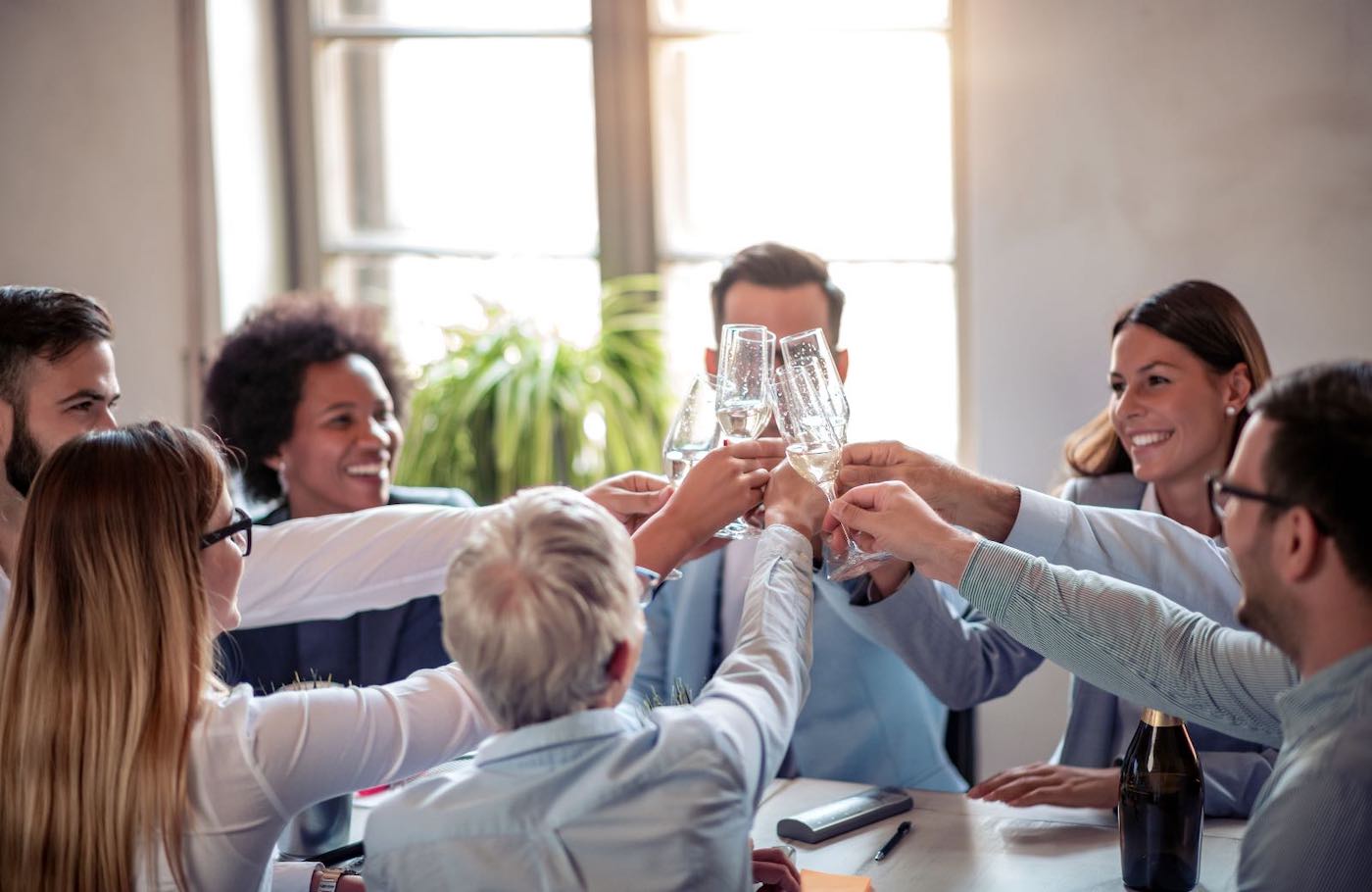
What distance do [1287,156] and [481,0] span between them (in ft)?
7.70

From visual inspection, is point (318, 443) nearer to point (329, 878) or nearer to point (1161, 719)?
point (329, 878)

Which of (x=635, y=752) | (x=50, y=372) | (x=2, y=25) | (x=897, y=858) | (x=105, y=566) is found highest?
(x=2, y=25)

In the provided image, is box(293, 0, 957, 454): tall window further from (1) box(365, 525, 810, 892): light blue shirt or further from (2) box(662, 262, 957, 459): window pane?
(1) box(365, 525, 810, 892): light blue shirt

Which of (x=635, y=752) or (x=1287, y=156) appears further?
(x=1287, y=156)

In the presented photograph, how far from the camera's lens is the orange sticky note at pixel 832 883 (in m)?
1.69

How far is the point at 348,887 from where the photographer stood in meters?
1.71

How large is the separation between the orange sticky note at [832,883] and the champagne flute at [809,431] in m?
0.46

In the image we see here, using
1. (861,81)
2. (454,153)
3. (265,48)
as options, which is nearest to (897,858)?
(861,81)

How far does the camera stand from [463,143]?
418cm

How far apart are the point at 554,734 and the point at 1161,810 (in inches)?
33.2

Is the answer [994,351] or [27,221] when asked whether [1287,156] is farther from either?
[27,221]

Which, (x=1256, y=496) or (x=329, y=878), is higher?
(x=1256, y=496)

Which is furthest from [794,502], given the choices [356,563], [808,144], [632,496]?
[808,144]

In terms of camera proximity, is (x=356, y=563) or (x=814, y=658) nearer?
(x=356, y=563)
